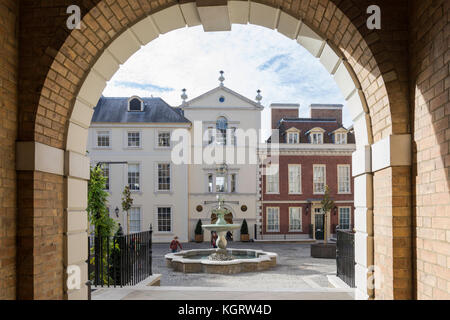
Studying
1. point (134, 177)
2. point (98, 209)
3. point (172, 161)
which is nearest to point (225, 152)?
point (172, 161)

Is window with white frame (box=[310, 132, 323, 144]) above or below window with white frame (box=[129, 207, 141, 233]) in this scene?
above

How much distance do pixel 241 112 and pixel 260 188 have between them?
18.1 ft

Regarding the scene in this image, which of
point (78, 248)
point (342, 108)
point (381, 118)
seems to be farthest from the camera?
point (342, 108)

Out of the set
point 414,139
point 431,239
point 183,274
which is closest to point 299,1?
point 414,139

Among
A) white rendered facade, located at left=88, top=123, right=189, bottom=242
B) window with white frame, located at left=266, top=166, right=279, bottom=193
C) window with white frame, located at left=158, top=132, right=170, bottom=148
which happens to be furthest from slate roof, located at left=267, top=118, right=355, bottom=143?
window with white frame, located at left=158, top=132, right=170, bottom=148

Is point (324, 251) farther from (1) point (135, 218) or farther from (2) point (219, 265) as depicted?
(1) point (135, 218)

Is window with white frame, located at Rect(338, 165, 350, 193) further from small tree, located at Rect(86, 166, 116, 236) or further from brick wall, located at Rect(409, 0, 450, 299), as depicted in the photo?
brick wall, located at Rect(409, 0, 450, 299)

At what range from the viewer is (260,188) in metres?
28.9

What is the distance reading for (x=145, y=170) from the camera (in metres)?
27.7

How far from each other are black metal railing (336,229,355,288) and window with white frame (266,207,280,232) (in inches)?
736

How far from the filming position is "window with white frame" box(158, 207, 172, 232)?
90.6ft

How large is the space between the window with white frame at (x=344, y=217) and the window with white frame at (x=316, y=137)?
514 cm

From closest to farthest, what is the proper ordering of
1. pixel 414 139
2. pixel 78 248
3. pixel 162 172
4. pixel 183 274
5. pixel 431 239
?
pixel 431 239 < pixel 414 139 < pixel 78 248 < pixel 183 274 < pixel 162 172

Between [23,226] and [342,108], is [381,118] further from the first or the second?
[342,108]
